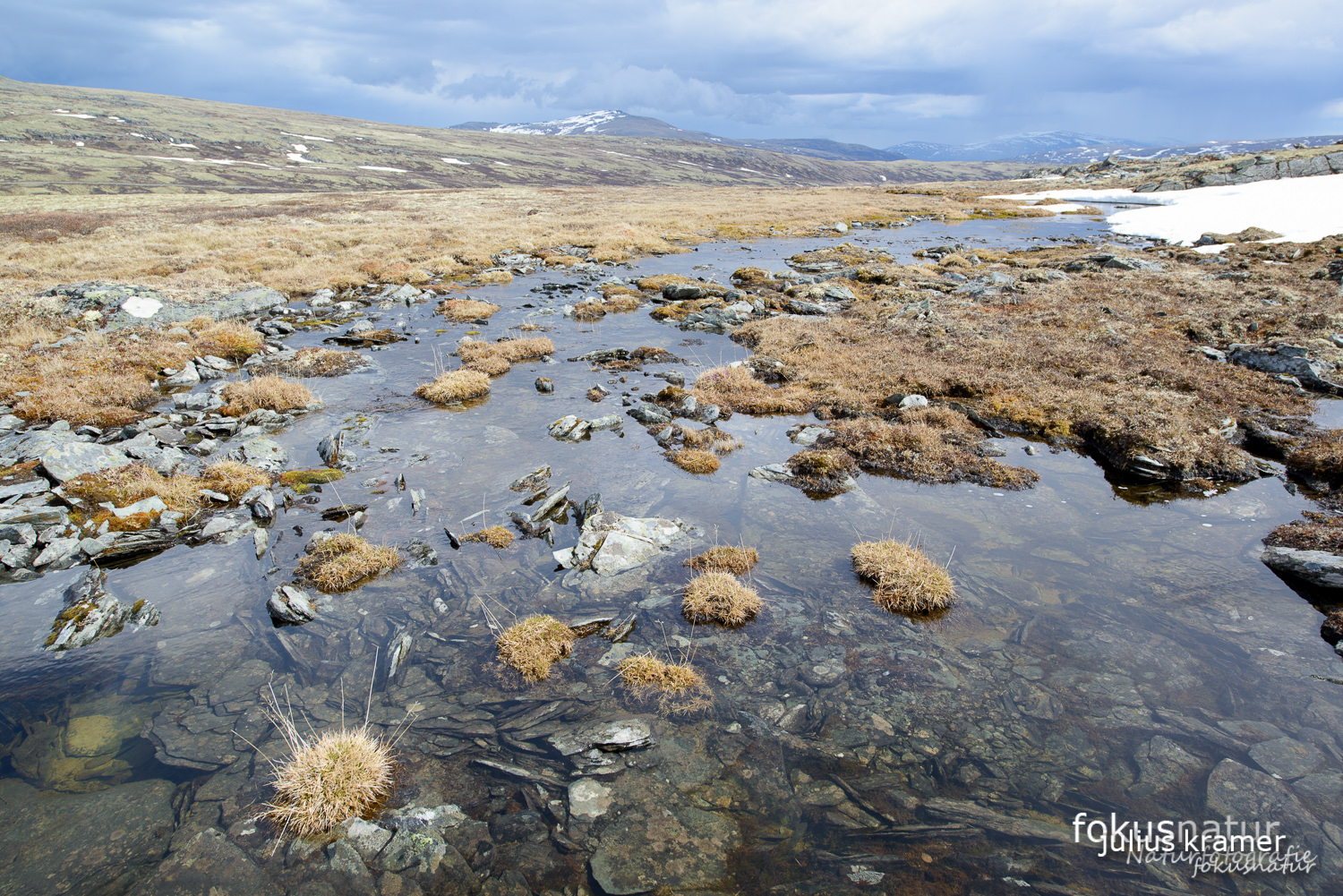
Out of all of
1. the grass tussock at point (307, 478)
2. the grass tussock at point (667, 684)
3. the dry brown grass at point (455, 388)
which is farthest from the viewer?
the dry brown grass at point (455, 388)

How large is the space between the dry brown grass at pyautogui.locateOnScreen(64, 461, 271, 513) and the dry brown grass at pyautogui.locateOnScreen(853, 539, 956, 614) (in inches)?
613

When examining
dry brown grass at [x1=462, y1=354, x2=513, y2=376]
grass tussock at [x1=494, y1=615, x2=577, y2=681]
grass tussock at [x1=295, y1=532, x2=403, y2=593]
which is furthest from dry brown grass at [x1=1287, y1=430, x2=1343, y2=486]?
dry brown grass at [x1=462, y1=354, x2=513, y2=376]

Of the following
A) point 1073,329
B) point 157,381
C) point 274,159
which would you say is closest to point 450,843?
point 157,381

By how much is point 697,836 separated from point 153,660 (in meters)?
9.60

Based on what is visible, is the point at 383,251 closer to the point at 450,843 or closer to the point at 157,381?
the point at 157,381

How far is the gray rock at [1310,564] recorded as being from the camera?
432 inches

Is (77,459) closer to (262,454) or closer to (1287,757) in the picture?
(262,454)

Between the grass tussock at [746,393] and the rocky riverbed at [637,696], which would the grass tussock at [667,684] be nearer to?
the rocky riverbed at [637,696]

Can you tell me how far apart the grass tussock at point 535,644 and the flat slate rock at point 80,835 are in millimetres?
4417

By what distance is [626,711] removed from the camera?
29.1 ft

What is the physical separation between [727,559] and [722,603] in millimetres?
1472

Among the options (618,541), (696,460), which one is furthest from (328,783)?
(696,460)

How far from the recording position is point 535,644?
9.88 meters

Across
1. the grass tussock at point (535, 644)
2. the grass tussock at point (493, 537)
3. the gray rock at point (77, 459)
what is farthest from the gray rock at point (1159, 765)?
the gray rock at point (77, 459)
